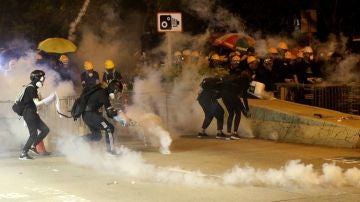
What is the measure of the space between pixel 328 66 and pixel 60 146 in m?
8.30

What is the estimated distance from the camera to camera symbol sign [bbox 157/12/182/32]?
561 inches

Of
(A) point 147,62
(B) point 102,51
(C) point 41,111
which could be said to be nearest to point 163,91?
(C) point 41,111

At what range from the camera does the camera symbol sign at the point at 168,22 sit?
561 inches

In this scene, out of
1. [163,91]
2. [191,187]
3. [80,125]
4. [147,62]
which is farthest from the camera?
[147,62]

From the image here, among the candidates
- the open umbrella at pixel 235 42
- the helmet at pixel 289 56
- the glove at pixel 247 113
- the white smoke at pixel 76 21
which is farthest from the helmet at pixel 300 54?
the white smoke at pixel 76 21

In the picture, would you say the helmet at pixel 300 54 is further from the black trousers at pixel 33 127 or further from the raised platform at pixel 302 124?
the black trousers at pixel 33 127

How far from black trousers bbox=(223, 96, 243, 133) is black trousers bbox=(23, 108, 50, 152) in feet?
14.0

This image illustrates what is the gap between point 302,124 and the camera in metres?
13.6

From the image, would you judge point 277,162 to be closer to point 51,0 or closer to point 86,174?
point 86,174

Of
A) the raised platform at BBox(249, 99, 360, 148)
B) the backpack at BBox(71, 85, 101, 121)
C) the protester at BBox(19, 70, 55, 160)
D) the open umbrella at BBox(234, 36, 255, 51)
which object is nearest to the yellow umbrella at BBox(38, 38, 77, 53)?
the open umbrella at BBox(234, 36, 255, 51)

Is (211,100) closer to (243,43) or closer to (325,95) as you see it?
(325,95)

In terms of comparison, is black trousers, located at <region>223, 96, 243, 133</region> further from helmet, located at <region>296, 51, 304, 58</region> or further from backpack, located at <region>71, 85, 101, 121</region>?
backpack, located at <region>71, 85, 101, 121</region>

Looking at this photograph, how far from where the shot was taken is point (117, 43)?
1009 inches

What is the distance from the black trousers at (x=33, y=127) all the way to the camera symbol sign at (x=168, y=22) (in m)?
3.82
